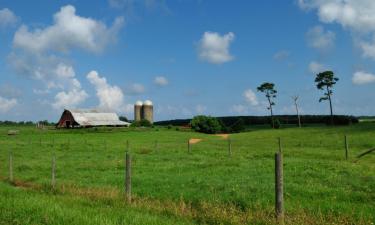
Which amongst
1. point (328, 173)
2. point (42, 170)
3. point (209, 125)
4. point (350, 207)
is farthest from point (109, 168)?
point (209, 125)

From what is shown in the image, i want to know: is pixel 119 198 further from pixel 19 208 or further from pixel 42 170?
pixel 42 170

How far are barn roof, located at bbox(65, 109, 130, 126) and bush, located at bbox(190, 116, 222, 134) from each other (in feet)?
69.9

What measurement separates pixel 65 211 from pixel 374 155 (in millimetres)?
27817

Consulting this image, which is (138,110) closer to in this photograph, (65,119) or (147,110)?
(147,110)

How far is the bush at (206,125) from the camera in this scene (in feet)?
325

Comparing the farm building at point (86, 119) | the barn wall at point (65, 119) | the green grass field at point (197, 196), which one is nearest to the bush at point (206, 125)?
the farm building at point (86, 119)

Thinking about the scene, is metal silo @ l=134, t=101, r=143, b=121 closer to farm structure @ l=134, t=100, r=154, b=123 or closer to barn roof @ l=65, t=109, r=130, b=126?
farm structure @ l=134, t=100, r=154, b=123

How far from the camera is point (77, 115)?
109 metres

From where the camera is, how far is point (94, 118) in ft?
363

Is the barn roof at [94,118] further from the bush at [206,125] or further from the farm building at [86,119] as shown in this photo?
the bush at [206,125]

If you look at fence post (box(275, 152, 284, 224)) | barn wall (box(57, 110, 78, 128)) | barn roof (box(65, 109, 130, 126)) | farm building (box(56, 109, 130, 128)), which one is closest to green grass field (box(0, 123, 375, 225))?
fence post (box(275, 152, 284, 224))

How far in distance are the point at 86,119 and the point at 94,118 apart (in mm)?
2211

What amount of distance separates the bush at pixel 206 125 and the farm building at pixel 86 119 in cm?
2131

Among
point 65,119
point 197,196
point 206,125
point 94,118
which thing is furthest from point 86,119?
point 197,196
